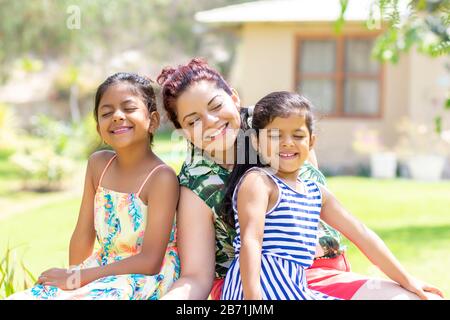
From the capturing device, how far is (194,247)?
9.80 ft

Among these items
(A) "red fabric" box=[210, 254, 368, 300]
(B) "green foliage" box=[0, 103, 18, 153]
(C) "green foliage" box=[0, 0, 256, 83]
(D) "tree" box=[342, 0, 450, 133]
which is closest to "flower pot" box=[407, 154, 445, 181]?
(D) "tree" box=[342, 0, 450, 133]

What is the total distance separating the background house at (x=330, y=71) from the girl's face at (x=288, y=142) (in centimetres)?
1051

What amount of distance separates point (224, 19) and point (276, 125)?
34.7 ft

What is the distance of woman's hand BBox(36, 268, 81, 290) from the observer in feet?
9.69

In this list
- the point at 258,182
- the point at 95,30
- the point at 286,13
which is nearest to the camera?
the point at 258,182

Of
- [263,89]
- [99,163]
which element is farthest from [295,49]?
[99,163]

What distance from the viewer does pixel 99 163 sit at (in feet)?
11.1

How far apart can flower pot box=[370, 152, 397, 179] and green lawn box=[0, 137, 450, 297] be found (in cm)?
48

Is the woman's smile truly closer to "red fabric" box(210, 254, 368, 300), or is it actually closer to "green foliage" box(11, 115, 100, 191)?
"red fabric" box(210, 254, 368, 300)

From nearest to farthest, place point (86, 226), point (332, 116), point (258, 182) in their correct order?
point (258, 182), point (86, 226), point (332, 116)

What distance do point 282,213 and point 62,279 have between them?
0.87 metres

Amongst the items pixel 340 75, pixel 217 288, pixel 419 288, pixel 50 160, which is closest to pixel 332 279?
pixel 419 288

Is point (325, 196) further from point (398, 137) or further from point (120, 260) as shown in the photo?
point (398, 137)

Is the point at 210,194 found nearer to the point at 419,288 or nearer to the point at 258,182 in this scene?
the point at 258,182
